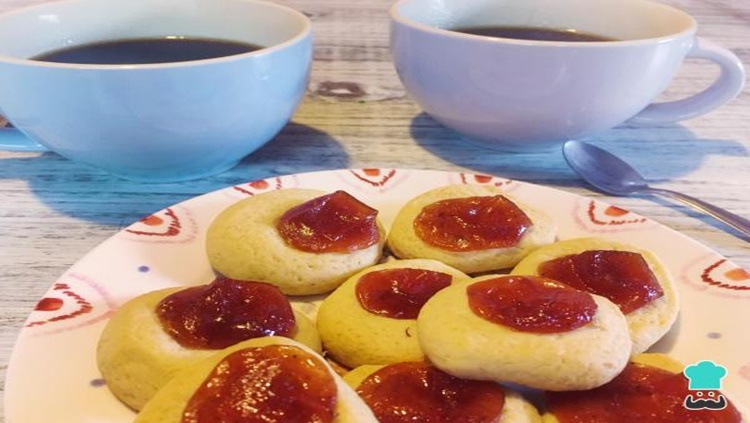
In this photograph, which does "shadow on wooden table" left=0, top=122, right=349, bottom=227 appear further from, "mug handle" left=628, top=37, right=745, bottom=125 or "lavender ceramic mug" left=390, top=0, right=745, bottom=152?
"mug handle" left=628, top=37, right=745, bottom=125

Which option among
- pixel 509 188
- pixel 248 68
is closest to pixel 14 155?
pixel 248 68

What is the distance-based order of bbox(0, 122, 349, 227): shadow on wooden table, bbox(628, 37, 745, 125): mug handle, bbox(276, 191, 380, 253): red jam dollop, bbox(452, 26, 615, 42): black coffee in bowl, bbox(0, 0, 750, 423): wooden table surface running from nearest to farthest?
bbox(276, 191, 380, 253): red jam dollop
bbox(0, 0, 750, 423): wooden table surface
bbox(0, 122, 349, 227): shadow on wooden table
bbox(628, 37, 745, 125): mug handle
bbox(452, 26, 615, 42): black coffee in bowl

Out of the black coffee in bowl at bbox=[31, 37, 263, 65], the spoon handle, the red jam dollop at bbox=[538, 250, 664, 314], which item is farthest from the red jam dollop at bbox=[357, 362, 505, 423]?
the black coffee in bowl at bbox=[31, 37, 263, 65]

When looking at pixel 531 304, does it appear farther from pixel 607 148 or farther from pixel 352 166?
pixel 607 148

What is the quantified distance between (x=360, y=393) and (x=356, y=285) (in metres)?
0.20

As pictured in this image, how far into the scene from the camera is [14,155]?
1411mm

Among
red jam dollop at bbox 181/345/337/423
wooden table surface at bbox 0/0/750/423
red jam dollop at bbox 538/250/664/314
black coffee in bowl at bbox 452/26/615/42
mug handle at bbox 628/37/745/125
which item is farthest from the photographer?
black coffee in bowl at bbox 452/26/615/42

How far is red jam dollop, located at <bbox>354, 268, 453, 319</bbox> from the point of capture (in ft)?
2.93

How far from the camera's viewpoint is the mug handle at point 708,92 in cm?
133

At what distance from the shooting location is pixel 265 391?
681mm

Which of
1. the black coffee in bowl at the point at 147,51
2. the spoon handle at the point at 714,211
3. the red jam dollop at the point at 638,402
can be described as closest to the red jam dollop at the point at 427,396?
the red jam dollop at the point at 638,402

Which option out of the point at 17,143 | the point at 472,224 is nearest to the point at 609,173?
the point at 472,224

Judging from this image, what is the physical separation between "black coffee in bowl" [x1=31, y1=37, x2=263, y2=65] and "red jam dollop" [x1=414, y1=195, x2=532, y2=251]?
1.86 ft

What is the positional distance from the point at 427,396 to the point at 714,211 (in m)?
0.70
